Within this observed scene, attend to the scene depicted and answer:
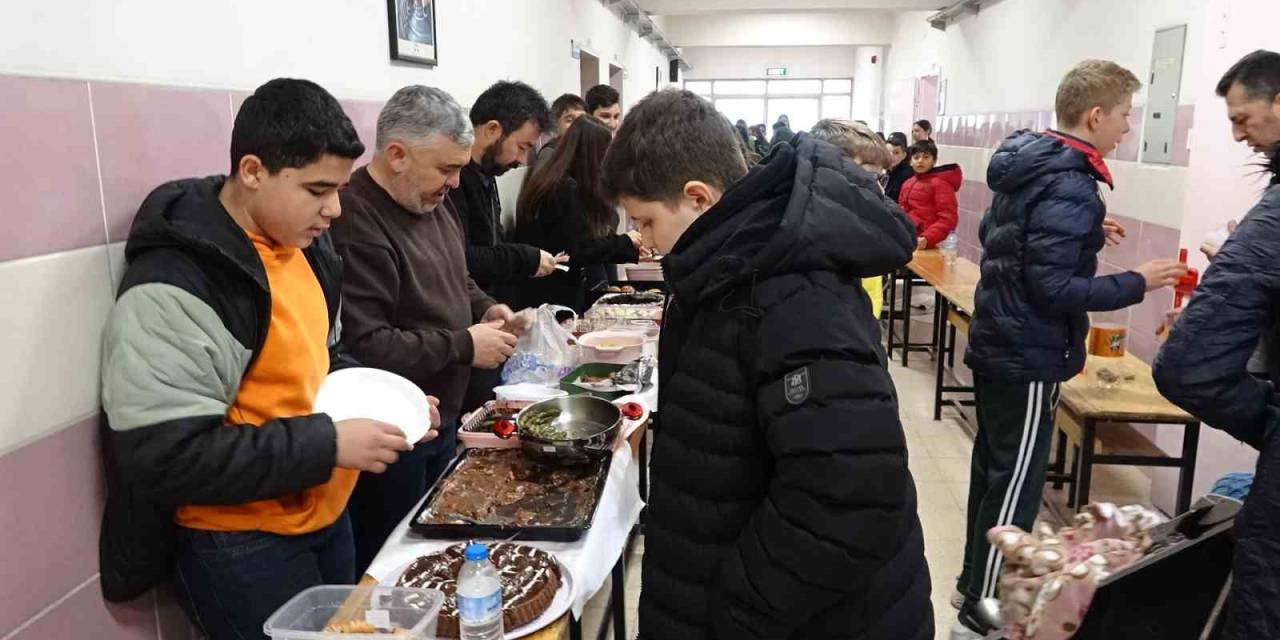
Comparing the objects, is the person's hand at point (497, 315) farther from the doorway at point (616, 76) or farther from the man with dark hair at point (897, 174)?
the doorway at point (616, 76)

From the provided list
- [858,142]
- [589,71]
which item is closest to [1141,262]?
[858,142]

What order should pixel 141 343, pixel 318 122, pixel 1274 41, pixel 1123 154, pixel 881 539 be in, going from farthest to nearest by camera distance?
pixel 1123 154, pixel 1274 41, pixel 318 122, pixel 141 343, pixel 881 539

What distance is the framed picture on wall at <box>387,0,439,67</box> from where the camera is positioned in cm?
266

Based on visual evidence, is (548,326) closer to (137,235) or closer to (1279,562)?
(137,235)

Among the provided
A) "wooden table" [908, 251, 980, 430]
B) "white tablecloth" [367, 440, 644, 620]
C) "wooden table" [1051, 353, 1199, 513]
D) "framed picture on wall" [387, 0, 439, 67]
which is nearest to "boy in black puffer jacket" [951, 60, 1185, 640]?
"wooden table" [1051, 353, 1199, 513]

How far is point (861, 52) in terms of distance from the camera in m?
14.4

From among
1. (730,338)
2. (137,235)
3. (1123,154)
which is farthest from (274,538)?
(1123,154)

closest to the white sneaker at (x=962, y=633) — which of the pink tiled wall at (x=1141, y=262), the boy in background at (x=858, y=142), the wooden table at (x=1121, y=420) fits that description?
the wooden table at (x=1121, y=420)

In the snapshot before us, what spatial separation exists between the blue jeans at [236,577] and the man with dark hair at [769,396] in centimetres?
64

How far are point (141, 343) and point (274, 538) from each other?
1.31 feet

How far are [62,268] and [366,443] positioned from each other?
510 millimetres

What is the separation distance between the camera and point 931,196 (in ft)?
18.3

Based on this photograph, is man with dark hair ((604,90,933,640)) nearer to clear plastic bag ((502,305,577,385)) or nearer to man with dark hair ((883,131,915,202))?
clear plastic bag ((502,305,577,385))

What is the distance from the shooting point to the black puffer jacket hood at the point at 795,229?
3.42 feet
